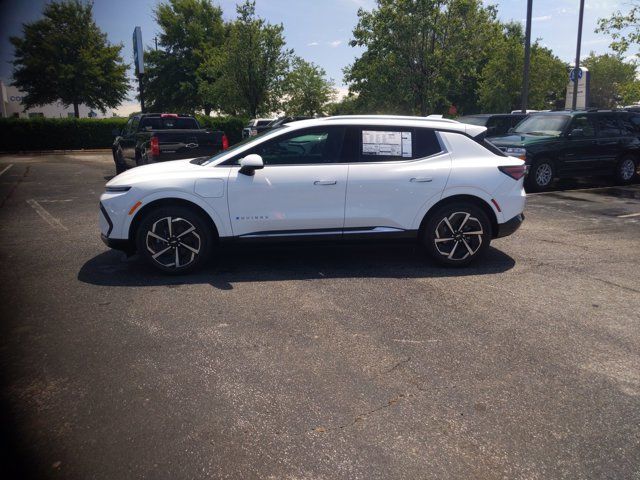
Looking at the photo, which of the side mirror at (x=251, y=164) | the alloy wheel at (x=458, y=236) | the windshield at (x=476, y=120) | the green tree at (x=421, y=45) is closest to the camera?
the side mirror at (x=251, y=164)

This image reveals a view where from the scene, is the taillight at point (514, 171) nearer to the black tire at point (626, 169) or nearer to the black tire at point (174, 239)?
the black tire at point (174, 239)

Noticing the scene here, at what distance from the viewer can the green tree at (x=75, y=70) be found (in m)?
31.9

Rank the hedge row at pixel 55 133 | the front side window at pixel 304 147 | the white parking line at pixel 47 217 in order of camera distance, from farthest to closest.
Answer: the hedge row at pixel 55 133, the white parking line at pixel 47 217, the front side window at pixel 304 147

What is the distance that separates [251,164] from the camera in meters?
5.35

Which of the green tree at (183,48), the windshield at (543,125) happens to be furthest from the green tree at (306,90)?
the windshield at (543,125)

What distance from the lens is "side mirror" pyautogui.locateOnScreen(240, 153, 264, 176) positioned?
536 centimetres

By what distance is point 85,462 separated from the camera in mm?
2541

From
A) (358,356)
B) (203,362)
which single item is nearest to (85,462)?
(203,362)

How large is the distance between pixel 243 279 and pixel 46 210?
6.14 m

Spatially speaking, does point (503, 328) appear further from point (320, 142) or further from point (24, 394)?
point (24, 394)

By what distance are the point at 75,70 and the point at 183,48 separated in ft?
58.4

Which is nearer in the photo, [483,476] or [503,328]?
[483,476]

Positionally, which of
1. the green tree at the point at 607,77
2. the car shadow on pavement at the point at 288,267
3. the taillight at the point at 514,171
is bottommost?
the car shadow on pavement at the point at 288,267

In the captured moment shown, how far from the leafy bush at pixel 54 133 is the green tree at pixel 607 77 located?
59.8 m
